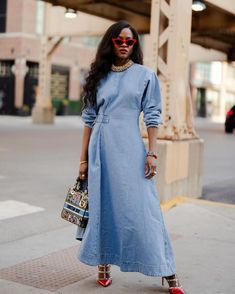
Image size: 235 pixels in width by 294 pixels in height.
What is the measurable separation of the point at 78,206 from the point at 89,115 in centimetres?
67

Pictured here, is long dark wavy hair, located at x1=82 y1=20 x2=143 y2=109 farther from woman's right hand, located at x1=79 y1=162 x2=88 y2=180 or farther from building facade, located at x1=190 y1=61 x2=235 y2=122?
building facade, located at x1=190 y1=61 x2=235 y2=122

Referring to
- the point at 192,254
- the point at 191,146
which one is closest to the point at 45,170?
the point at 191,146

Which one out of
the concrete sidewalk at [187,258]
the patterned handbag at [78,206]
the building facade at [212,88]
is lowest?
the concrete sidewalk at [187,258]

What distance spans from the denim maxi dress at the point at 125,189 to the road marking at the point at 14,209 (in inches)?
105

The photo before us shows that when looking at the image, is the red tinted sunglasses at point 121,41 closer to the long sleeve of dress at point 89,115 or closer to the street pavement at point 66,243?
the long sleeve of dress at point 89,115

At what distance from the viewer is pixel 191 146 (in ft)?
26.5

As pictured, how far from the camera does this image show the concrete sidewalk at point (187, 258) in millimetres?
4133

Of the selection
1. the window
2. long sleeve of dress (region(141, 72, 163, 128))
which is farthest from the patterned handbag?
the window

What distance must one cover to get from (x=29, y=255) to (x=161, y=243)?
1.51 metres

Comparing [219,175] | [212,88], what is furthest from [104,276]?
[212,88]

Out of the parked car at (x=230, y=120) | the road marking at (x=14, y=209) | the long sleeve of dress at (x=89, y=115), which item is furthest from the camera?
the parked car at (x=230, y=120)

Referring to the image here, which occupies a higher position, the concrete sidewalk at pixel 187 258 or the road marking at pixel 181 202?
the road marking at pixel 181 202

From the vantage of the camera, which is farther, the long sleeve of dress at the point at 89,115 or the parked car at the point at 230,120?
the parked car at the point at 230,120

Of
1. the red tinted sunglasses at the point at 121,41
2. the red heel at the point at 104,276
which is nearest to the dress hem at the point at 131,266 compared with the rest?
the red heel at the point at 104,276
